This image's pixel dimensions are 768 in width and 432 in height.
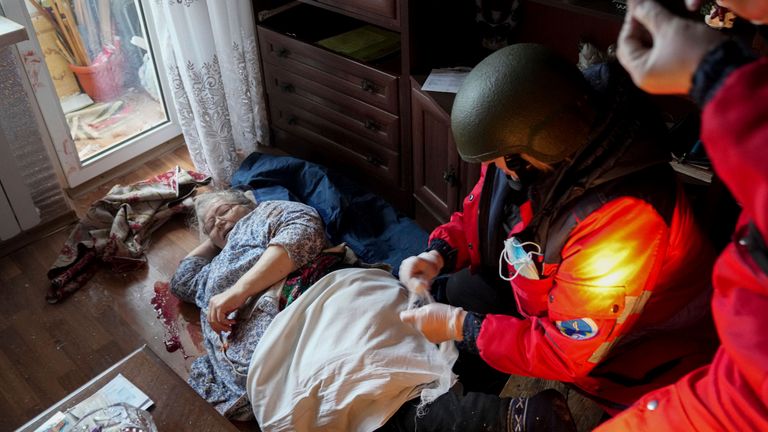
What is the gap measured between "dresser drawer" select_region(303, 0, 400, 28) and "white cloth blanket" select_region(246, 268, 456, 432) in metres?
0.87

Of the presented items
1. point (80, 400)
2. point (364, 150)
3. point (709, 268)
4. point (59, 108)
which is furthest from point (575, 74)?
point (59, 108)

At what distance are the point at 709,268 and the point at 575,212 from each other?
297 mm

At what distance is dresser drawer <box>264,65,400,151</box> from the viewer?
2348 millimetres

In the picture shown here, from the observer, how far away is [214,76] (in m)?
2.52

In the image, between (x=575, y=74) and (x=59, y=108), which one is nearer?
(x=575, y=74)

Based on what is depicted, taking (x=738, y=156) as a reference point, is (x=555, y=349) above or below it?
below

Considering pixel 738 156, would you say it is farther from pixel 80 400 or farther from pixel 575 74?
pixel 80 400

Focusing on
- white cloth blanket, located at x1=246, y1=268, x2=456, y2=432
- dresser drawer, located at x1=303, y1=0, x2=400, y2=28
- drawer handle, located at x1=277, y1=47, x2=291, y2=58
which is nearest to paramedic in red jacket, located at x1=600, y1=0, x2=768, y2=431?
white cloth blanket, located at x1=246, y1=268, x2=456, y2=432

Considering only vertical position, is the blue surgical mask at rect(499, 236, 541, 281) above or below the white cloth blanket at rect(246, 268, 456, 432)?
above

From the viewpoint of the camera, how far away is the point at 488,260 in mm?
1670

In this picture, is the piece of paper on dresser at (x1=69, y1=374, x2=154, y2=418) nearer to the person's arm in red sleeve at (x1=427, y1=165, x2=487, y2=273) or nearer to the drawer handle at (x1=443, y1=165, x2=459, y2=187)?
the person's arm in red sleeve at (x1=427, y1=165, x2=487, y2=273)

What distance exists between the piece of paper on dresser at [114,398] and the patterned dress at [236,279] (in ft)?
1.46

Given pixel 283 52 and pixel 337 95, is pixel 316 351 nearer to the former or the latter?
pixel 337 95

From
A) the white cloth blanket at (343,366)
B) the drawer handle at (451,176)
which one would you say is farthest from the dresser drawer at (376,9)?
the white cloth blanket at (343,366)
